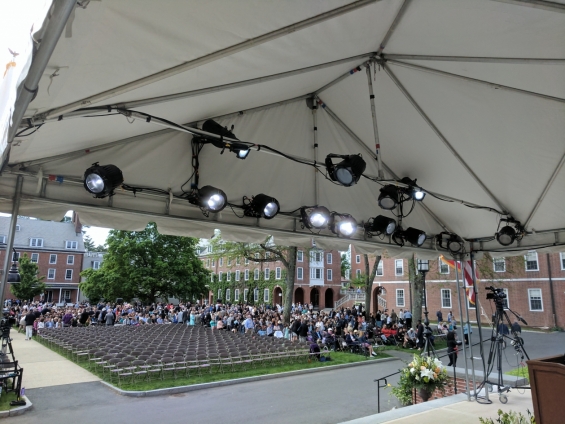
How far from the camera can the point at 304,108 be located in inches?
215

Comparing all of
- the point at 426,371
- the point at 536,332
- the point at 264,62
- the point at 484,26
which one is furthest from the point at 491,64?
the point at 536,332

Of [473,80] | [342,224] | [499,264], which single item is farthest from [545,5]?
[499,264]

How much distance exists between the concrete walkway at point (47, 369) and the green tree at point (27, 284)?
32.8 meters

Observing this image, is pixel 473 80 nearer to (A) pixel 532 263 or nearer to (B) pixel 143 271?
(A) pixel 532 263

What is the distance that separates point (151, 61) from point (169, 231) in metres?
3.02

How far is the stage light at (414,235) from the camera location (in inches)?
278

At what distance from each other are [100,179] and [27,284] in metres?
50.4

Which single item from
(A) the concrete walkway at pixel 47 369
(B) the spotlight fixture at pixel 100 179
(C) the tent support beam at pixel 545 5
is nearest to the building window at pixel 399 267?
(A) the concrete walkway at pixel 47 369

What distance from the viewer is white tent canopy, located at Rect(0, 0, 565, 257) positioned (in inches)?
104

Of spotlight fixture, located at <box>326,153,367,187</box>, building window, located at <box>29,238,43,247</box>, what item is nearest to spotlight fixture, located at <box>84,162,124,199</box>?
spotlight fixture, located at <box>326,153,367,187</box>

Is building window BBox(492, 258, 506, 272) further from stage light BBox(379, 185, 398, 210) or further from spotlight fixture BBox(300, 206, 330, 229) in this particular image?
spotlight fixture BBox(300, 206, 330, 229)

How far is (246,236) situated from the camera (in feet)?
19.6

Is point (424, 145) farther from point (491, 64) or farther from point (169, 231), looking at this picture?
point (169, 231)

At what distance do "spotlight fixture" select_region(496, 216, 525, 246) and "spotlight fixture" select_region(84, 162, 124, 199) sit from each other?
6568 mm
